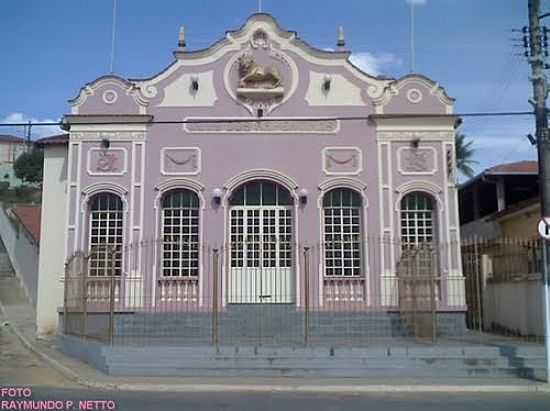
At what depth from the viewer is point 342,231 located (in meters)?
18.2

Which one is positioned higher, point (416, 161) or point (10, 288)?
point (416, 161)

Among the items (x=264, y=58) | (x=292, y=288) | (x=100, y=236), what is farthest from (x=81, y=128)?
(x=292, y=288)

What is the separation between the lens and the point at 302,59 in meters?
18.7

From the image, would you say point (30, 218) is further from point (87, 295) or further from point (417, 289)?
point (417, 289)

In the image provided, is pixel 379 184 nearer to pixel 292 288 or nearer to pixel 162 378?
pixel 292 288

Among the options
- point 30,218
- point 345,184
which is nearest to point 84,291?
point 345,184

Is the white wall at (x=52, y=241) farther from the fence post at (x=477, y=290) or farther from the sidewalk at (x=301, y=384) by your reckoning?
the fence post at (x=477, y=290)

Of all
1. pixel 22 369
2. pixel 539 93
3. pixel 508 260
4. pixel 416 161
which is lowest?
pixel 22 369

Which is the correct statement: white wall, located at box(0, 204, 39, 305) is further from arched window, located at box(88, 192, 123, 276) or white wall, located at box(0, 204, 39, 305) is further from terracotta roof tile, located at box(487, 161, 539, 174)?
terracotta roof tile, located at box(487, 161, 539, 174)

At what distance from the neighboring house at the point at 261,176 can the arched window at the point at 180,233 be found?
39 millimetres

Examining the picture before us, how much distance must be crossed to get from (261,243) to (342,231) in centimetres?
230

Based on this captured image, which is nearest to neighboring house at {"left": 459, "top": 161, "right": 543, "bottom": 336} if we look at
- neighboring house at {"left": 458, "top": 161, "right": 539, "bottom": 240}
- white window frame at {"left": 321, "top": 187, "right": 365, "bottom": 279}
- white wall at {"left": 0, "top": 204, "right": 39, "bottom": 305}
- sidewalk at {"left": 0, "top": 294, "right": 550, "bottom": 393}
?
neighboring house at {"left": 458, "top": 161, "right": 539, "bottom": 240}

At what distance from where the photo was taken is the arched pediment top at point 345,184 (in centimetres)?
1802

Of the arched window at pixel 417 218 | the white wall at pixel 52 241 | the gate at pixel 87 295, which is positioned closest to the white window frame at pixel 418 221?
the arched window at pixel 417 218
